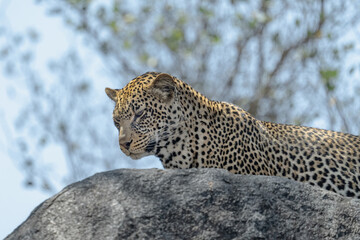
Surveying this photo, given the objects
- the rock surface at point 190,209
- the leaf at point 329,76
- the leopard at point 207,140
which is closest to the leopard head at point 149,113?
the leopard at point 207,140

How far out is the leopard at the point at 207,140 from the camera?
9492mm

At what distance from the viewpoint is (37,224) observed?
7660mm

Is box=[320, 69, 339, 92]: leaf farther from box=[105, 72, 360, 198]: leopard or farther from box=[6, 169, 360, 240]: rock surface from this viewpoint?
box=[6, 169, 360, 240]: rock surface

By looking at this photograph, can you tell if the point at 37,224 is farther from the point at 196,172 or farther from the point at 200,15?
the point at 200,15

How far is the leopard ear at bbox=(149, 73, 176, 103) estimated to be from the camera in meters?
9.62

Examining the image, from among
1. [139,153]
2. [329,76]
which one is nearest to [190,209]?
[139,153]

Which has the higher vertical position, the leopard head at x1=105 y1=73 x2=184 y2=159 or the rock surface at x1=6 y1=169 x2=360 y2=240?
the leopard head at x1=105 y1=73 x2=184 y2=159

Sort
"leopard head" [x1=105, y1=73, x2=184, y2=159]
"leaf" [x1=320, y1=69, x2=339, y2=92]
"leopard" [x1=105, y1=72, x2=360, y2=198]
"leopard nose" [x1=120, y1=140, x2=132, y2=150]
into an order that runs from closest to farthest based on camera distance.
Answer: "leopard nose" [x1=120, y1=140, x2=132, y2=150], "leopard head" [x1=105, y1=73, x2=184, y2=159], "leopard" [x1=105, y1=72, x2=360, y2=198], "leaf" [x1=320, y1=69, x2=339, y2=92]

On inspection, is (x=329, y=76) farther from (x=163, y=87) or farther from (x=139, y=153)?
(x=139, y=153)

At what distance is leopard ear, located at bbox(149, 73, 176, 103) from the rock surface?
187 centimetres

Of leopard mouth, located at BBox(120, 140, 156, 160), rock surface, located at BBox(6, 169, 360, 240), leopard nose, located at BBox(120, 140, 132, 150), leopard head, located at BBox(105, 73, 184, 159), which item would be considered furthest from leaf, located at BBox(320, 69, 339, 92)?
rock surface, located at BBox(6, 169, 360, 240)

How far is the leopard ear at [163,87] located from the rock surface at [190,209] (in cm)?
187

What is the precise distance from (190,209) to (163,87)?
2.55 meters

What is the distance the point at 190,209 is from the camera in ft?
24.7
